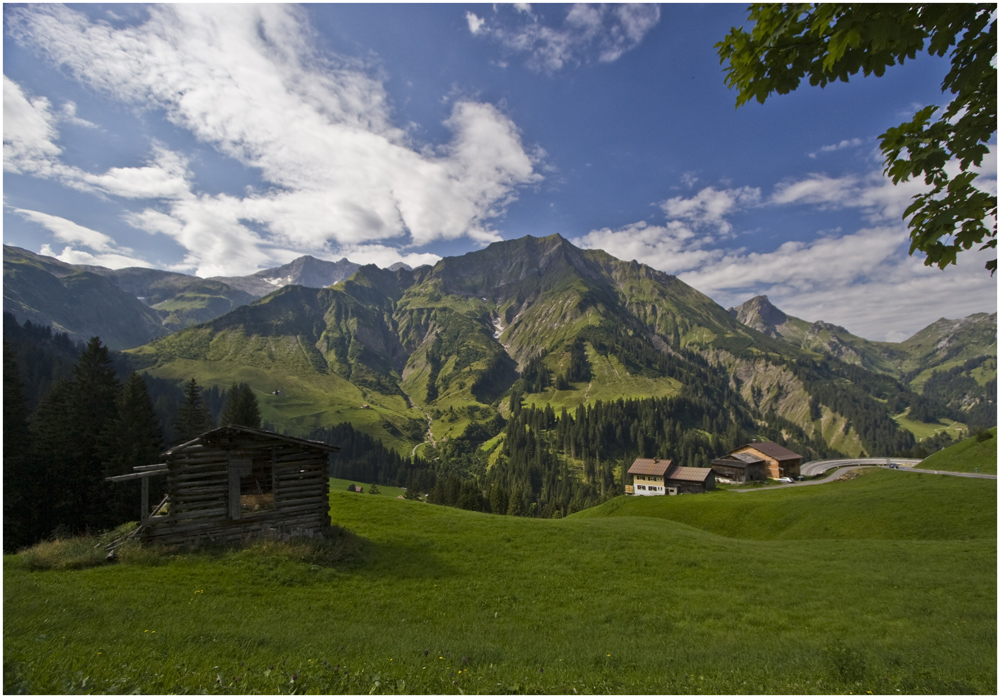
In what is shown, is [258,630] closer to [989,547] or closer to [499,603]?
[499,603]

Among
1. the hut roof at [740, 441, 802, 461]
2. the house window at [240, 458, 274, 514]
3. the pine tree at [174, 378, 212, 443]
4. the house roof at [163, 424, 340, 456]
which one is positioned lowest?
the hut roof at [740, 441, 802, 461]

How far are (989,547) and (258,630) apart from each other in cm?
4554

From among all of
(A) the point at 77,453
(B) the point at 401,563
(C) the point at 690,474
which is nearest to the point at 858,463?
(C) the point at 690,474

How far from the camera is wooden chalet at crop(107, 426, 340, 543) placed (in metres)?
21.2

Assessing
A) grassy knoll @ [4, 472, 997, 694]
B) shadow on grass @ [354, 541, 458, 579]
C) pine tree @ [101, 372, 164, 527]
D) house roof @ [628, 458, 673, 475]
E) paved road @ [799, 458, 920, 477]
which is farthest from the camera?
paved road @ [799, 458, 920, 477]

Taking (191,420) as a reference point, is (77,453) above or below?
below

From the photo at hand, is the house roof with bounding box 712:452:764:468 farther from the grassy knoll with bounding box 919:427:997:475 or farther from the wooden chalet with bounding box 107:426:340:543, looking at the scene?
the wooden chalet with bounding box 107:426:340:543

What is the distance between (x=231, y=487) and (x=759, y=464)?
13643cm

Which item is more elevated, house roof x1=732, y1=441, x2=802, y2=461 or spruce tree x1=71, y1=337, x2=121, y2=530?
spruce tree x1=71, y1=337, x2=121, y2=530

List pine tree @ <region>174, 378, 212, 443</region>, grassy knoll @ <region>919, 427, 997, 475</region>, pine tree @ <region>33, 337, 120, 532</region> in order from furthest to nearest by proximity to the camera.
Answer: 1. grassy knoll @ <region>919, 427, 997, 475</region>
2. pine tree @ <region>174, 378, 212, 443</region>
3. pine tree @ <region>33, 337, 120, 532</region>

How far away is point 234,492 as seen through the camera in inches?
886

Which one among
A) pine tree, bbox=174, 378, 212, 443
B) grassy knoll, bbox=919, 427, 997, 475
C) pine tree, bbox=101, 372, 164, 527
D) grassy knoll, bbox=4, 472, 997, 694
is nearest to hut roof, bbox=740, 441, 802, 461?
grassy knoll, bbox=919, 427, 997, 475

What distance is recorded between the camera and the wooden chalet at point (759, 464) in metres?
118

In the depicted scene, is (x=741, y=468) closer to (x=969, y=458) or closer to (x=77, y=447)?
(x=969, y=458)
